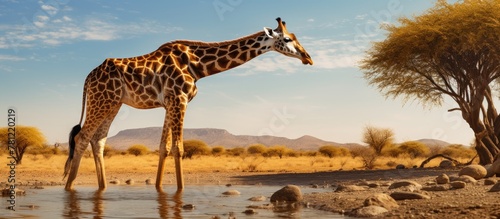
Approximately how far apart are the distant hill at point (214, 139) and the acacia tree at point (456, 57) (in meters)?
92.2

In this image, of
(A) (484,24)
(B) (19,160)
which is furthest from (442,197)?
(B) (19,160)

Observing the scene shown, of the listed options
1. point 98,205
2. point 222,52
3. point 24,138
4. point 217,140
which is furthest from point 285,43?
point 217,140

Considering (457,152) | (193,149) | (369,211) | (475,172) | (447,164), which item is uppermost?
(193,149)

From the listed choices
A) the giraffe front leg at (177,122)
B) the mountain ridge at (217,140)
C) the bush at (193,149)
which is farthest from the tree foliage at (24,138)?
the mountain ridge at (217,140)

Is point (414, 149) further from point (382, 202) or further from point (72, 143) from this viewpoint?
point (382, 202)

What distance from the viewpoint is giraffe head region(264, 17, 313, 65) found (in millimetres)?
13656

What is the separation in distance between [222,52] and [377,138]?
935 inches

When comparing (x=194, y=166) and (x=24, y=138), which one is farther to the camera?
(x=24, y=138)

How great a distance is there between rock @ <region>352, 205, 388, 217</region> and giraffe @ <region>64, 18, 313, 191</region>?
5.04m

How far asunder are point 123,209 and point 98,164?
Result: 4614mm

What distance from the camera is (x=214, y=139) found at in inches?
5359

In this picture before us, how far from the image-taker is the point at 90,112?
13.8 m

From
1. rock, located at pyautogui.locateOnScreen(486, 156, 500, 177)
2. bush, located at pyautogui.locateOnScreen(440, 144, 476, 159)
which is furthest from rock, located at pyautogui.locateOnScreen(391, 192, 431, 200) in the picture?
bush, located at pyautogui.locateOnScreen(440, 144, 476, 159)

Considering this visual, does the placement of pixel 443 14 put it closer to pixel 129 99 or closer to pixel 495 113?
pixel 495 113
